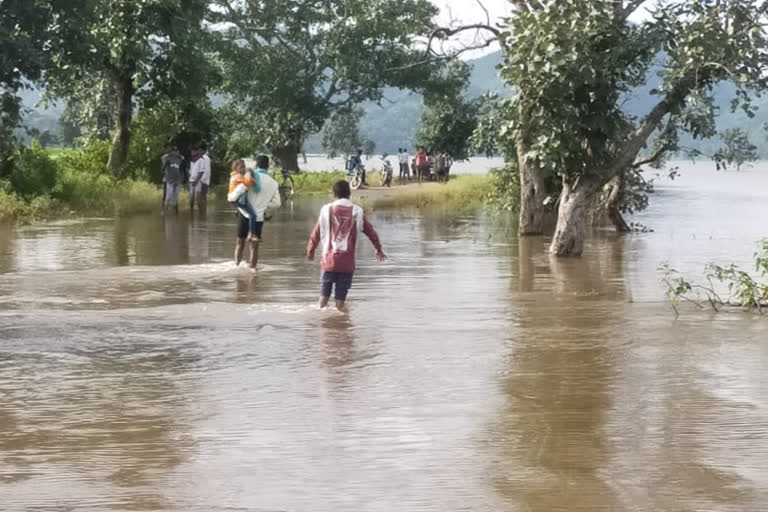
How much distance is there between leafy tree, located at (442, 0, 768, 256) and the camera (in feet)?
65.4

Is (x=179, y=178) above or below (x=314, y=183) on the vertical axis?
above

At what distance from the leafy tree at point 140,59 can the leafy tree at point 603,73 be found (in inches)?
617

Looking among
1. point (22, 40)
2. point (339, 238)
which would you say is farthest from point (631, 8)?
point (22, 40)

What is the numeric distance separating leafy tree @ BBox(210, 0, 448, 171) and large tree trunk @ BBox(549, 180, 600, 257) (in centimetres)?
3823

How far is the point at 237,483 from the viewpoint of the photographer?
7.24m

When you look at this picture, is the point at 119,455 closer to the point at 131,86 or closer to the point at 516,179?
the point at 516,179

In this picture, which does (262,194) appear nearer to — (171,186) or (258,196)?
(258,196)

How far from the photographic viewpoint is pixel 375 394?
9891 mm

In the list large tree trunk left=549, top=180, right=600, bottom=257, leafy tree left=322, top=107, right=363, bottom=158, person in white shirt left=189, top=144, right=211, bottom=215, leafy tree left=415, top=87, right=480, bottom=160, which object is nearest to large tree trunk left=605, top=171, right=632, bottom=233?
large tree trunk left=549, top=180, right=600, bottom=257

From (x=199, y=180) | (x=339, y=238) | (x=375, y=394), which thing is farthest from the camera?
(x=199, y=180)

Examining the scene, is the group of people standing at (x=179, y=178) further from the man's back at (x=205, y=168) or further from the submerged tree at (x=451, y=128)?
the submerged tree at (x=451, y=128)

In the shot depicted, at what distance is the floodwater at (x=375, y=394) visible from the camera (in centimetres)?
717

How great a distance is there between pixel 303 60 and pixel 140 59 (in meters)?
25.0

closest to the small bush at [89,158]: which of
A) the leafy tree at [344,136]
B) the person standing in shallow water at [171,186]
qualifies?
the person standing in shallow water at [171,186]
